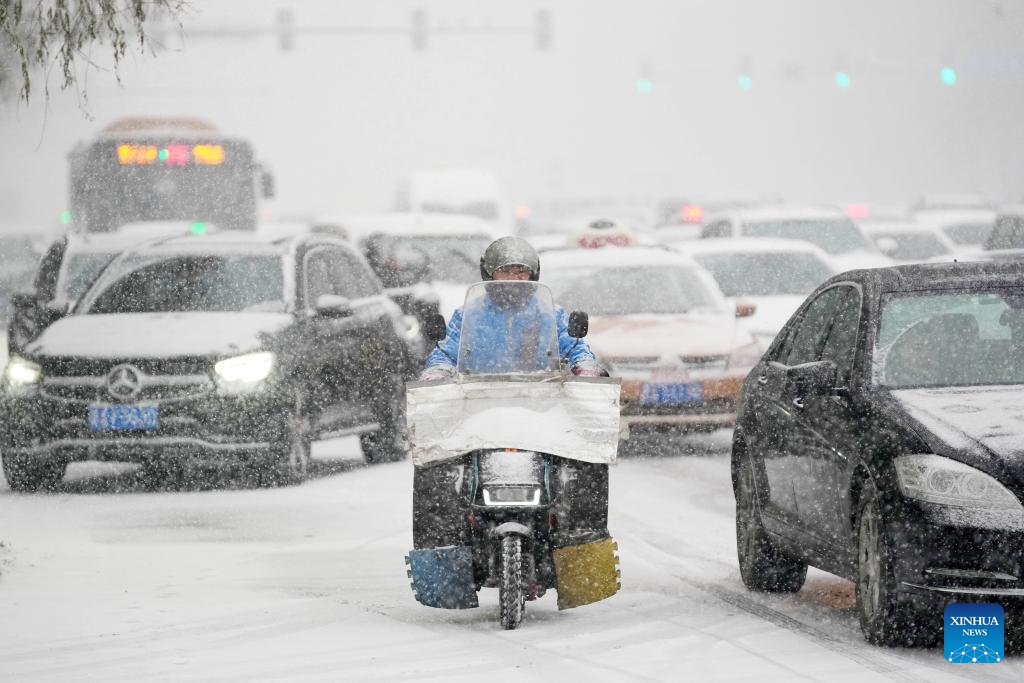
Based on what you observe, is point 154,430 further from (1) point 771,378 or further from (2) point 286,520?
(1) point 771,378

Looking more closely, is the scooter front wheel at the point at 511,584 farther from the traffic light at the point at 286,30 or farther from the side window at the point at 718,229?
the traffic light at the point at 286,30

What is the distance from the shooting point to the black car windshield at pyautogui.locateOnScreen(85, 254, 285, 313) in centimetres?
1508

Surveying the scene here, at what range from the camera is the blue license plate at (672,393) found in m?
15.9

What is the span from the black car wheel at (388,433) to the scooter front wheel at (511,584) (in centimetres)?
751

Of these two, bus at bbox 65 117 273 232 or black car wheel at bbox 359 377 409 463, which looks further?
bus at bbox 65 117 273 232

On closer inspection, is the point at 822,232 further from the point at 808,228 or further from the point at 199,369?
the point at 199,369

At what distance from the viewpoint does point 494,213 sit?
42656 mm

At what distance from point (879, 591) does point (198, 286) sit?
27.6ft

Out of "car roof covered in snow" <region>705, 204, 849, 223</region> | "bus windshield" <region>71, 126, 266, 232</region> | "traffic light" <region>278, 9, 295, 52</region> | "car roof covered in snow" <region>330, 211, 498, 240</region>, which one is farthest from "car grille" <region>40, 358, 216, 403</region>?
"traffic light" <region>278, 9, 295, 52</region>

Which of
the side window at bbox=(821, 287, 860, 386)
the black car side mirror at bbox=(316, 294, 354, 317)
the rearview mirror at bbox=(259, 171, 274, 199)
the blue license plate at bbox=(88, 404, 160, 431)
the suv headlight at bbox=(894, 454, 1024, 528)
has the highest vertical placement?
the rearview mirror at bbox=(259, 171, 274, 199)

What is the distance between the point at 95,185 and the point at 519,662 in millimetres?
27249

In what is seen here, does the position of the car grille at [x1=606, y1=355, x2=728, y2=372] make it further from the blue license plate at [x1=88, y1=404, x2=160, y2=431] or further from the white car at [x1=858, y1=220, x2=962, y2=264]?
the white car at [x1=858, y1=220, x2=962, y2=264]

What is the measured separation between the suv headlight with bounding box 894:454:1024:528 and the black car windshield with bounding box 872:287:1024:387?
2.77ft

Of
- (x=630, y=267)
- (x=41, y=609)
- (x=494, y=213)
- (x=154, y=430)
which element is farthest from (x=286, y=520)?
(x=494, y=213)
